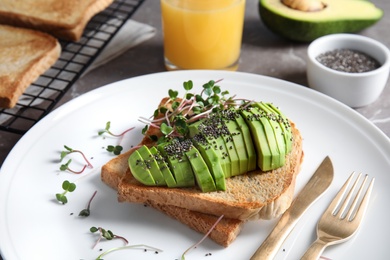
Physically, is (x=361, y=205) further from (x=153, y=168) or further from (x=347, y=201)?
(x=153, y=168)

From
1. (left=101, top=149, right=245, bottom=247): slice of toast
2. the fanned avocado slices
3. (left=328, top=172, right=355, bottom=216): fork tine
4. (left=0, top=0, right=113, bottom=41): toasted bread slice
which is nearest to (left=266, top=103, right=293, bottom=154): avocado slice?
the fanned avocado slices

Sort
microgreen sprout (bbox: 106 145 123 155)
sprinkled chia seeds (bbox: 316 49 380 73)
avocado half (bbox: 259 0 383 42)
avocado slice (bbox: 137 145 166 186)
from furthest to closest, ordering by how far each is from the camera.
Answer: avocado half (bbox: 259 0 383 42) < sprinkled chia seeds (bbox: 316 49 380 73) < microgreen sprout (bbox: 106 145 123 155) < avocado slice (bbox: 137 145 166 186)

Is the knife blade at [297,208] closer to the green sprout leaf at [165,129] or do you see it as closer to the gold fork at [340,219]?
the gold fork at [340,219]

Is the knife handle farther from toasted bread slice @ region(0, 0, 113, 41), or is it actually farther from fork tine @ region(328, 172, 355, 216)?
toasted bread slice @ region(0, 0, 113, 41)

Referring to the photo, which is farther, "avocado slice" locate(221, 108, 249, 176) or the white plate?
"avocado slice" locate(221, 108, 249, 176)

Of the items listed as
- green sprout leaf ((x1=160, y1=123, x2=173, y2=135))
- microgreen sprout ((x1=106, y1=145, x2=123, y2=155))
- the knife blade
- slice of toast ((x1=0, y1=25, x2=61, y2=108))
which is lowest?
slice of toast ((x1=0, y1=25, x2=61, y2=108))

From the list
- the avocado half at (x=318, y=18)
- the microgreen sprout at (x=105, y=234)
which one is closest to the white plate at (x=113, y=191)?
the microgreen sprout at (x=105, y=234)

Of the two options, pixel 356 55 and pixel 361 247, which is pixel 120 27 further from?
pixel 361 247
